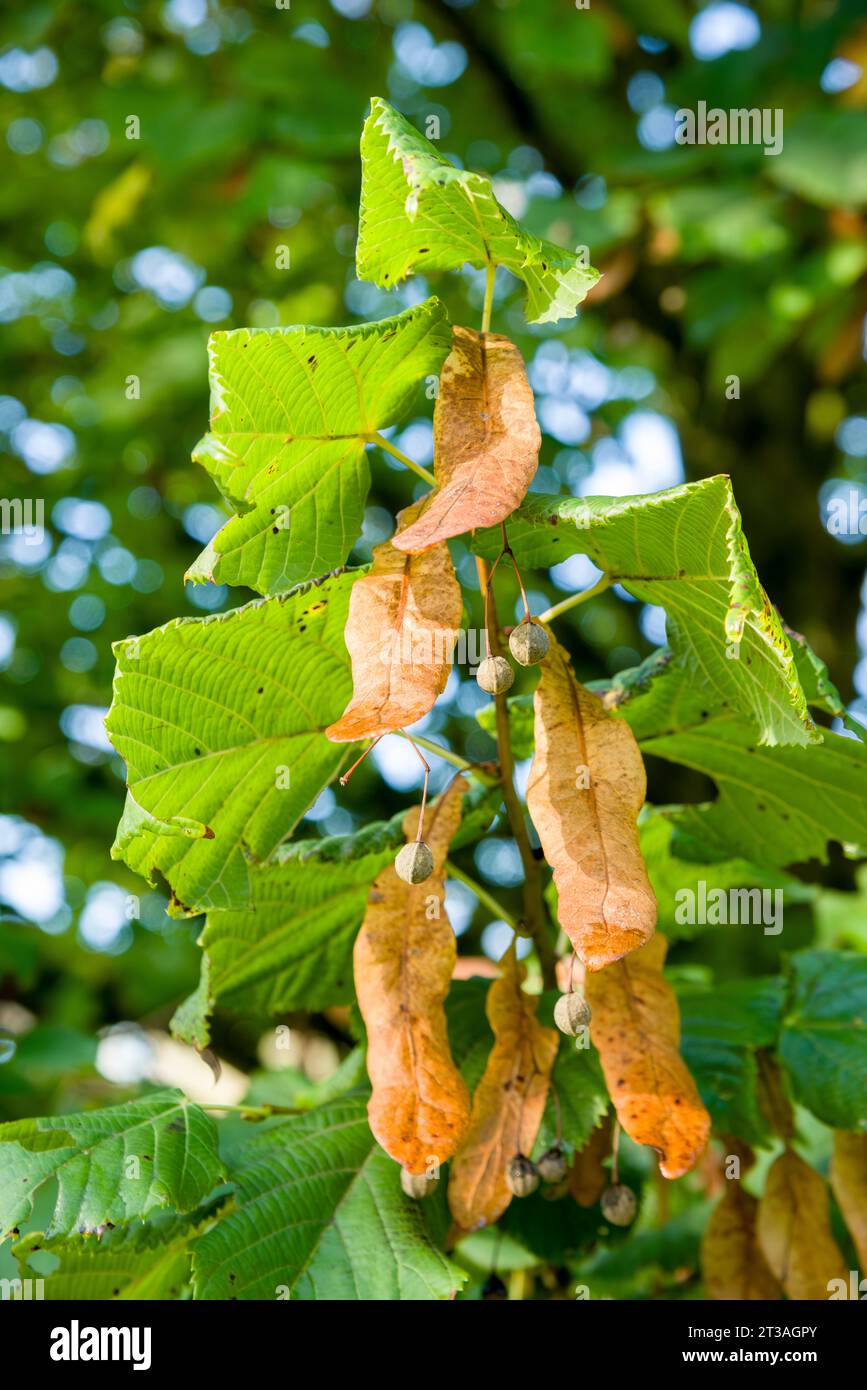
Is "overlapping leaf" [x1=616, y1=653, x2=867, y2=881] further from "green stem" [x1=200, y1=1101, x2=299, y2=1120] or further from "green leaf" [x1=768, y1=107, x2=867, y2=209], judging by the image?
"green leaf" [x1=768, y1=107, x2=867, y2=209]

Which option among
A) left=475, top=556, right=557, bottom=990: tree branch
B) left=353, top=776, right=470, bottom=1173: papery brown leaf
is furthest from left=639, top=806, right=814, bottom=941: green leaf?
left=353, top=776, right=470, bottom=1173: papery brown leaf

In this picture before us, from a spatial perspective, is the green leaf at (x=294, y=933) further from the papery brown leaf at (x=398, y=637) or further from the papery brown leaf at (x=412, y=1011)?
the papery brown leaf at (x=398, y=637)

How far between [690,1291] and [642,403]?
10.7 ft

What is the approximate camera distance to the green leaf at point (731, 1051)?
118 cm

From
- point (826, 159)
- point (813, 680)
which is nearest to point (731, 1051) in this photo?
point (813, 680)

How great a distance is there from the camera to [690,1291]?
5.42ft

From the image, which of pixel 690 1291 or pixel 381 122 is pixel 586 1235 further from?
pixel 381 122

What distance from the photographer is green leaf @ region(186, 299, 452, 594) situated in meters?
0.86

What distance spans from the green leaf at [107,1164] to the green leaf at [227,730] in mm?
186

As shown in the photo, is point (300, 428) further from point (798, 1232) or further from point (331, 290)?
point (331, 290)

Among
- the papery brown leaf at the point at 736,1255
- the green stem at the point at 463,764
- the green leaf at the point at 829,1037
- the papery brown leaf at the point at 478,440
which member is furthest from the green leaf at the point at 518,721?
the papery brown leaf at the point at 736,1255

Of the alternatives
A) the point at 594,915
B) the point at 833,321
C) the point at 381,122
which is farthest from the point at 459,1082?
the point at 833,321

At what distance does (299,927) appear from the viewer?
1.17m

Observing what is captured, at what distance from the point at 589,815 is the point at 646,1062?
0.74 ft
